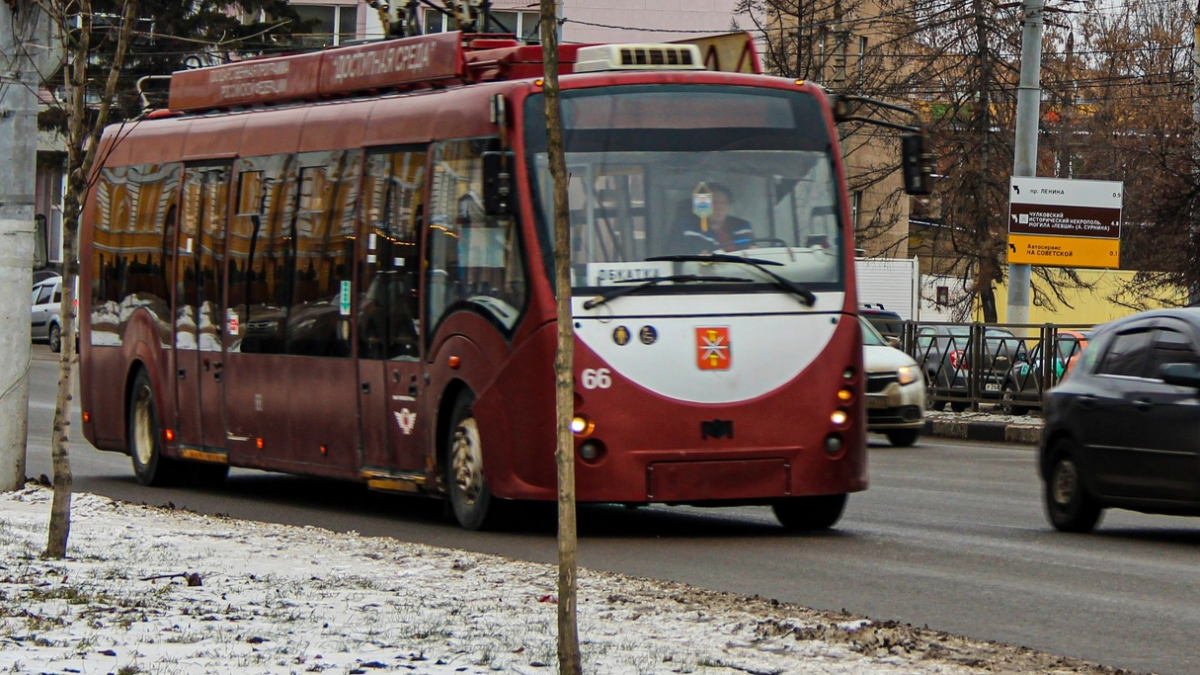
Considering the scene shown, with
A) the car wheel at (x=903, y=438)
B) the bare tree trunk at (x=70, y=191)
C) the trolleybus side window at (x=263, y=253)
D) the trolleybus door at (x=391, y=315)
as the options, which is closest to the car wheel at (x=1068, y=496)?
the trolleybus door at (x=391, y=315)

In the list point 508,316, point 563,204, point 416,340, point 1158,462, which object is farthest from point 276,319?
point 563,204

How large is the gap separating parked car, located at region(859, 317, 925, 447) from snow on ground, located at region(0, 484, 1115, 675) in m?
13.5

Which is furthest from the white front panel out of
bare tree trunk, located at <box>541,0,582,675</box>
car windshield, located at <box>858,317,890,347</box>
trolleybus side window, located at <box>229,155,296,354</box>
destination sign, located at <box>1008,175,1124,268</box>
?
destination sign, located at <box>1008,175,1124,268</box>

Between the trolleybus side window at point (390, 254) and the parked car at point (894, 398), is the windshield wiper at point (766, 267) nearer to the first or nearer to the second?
the trolleybus side window at point (390, 254)

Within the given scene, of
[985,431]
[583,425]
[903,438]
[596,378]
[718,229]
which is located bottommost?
[985,431]

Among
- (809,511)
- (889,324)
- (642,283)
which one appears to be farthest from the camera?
(889,324)

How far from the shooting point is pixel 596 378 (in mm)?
12844

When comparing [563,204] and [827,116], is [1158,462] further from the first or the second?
[563,204]

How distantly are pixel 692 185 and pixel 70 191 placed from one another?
3.82m

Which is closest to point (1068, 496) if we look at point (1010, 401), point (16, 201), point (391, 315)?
point (391, 315)

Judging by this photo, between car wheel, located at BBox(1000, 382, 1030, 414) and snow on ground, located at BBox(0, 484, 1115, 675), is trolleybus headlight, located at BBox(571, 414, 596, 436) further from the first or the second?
car wheel, located at BBox(1000, 382, 1030, 414)

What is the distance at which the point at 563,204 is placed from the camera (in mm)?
7074

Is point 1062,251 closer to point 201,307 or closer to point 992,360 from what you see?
point 992,360

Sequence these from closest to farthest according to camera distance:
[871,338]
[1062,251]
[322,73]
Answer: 1. [322,73]
2. [871,338]
3. [1062,251]
